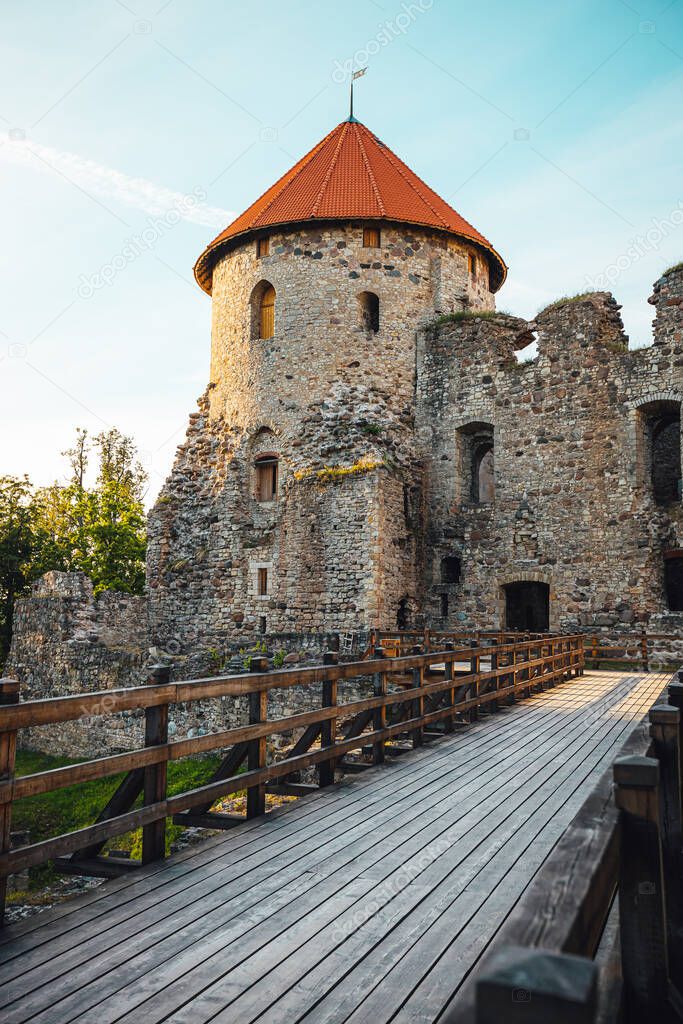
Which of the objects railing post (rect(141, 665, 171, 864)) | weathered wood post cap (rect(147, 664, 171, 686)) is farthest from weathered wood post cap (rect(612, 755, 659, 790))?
weathered wood post cap (rect(147, 664, 171, 686))

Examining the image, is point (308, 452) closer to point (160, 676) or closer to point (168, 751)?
point (160, 676)

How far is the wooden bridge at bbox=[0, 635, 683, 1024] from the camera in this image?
177cm

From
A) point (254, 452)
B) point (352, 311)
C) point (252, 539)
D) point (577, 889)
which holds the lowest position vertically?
point (577, 889)

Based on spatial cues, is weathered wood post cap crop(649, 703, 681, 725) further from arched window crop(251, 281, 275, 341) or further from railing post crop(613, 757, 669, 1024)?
arched window crop(251, 281, 275, 341)

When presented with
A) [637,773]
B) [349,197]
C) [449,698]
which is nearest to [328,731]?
[449,698]

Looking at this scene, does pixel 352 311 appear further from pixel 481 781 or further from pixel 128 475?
pixel 128 475

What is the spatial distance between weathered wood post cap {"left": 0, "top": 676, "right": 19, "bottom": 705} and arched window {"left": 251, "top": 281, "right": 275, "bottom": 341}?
64.4ft

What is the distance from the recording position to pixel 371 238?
21.9m

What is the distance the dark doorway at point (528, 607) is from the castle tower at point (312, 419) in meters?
2.65

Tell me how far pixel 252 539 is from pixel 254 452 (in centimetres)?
237

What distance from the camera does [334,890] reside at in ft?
12.5

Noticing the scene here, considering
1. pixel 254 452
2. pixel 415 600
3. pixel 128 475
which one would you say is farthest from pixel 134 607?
pixel 128 475

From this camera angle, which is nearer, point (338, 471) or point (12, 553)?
point (338, 471)

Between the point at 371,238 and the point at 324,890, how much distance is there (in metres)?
20.2
